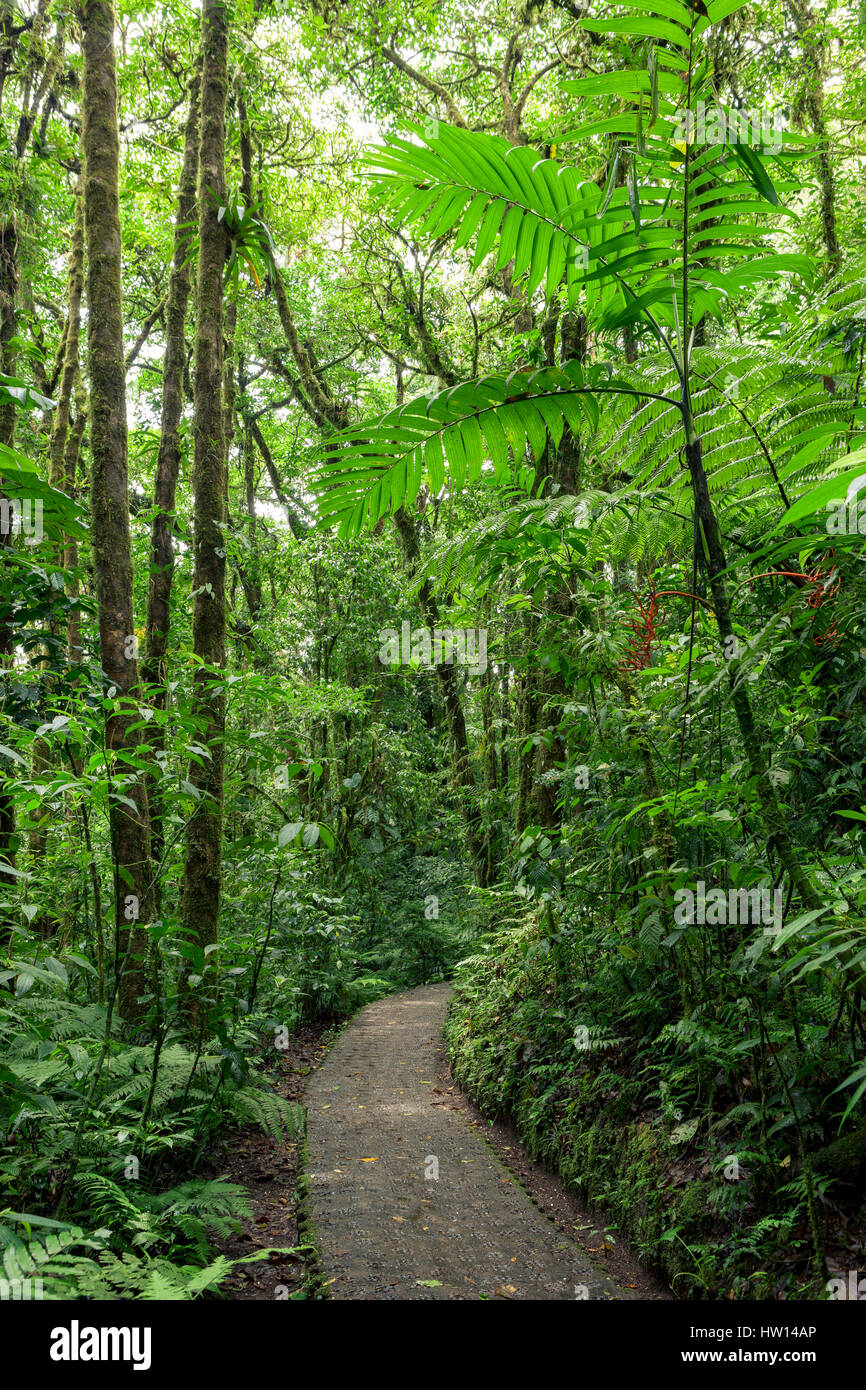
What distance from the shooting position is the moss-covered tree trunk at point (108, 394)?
4.52 metres

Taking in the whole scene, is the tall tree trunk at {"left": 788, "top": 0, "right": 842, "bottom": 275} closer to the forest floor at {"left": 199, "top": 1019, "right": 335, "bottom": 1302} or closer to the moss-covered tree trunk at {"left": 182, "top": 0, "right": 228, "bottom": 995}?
the moss-covered tree trunk at {"left": 182, "top": 0, "right": 228, "bottom": 995}

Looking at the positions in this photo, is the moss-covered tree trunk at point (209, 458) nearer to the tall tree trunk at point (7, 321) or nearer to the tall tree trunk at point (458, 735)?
the tall tree trunk at point (7, 321)

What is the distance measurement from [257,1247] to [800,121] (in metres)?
11.3

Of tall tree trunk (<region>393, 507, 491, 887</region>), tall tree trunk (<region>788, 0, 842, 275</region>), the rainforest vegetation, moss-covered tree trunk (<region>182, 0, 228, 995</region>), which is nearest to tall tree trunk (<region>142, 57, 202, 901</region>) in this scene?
the rainforest vegetation

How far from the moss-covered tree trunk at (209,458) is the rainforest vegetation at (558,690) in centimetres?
3

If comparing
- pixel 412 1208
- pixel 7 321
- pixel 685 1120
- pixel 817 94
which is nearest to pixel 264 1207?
pixel 412 1208

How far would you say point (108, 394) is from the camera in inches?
187

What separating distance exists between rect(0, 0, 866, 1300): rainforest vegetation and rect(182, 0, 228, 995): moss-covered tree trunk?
0.03m

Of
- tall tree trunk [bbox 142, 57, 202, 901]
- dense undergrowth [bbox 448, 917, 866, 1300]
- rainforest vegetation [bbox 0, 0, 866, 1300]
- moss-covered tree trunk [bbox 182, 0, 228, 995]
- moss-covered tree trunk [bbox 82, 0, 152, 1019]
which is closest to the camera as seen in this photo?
rainforest vegetation [bbox 0, 0, 866, 1300]

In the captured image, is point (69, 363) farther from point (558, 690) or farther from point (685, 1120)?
point (685, 1120)

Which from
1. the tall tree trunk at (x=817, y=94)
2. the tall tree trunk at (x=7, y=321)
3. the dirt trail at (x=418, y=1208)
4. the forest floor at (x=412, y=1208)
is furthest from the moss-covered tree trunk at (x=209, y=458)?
the tall tree trunk at (x=817, y=94)

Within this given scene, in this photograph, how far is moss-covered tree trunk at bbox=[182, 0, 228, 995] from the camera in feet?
16.1

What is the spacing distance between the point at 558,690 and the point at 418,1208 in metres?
3.92
